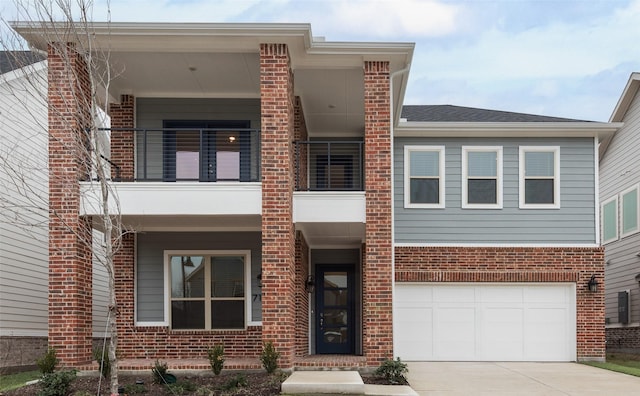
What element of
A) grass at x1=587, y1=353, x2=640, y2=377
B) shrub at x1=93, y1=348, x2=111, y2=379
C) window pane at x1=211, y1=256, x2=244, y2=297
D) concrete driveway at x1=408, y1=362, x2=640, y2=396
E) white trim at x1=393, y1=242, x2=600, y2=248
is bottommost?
grass at x1=587, y1=353, x2=640, y2=377

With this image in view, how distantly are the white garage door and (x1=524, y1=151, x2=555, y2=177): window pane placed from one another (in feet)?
9.33

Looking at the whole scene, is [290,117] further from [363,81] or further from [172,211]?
[172,211]

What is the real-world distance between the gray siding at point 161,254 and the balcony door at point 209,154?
1.33m

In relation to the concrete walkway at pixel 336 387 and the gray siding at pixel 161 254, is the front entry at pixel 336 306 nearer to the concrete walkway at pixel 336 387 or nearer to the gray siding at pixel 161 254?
the gray siding at pixel 161 254

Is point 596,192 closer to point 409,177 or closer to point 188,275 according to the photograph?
point 409,177

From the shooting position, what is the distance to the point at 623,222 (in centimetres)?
2062

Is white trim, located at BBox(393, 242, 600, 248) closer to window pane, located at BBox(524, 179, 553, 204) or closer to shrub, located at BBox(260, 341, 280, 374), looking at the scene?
window pane, located at BBox(524, 179, 553, 204)

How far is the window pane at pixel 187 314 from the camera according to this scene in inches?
577

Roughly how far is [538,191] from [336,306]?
5.95 meters

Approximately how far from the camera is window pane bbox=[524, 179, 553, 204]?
17.1 meters

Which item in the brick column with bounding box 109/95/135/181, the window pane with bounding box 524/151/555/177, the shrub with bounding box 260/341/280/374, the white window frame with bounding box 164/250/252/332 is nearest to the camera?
the shrub with bounding box 260/341/280/374

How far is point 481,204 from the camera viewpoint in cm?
1711

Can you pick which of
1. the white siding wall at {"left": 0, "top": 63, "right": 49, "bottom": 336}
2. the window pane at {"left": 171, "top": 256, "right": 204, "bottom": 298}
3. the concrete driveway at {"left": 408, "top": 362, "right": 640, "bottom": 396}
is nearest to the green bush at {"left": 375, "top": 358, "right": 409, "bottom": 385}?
the concrete driveway at {"left": 408, "top": 362, "right": 640, "bottom": 396}

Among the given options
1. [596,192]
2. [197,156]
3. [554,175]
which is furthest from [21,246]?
[596,192]
